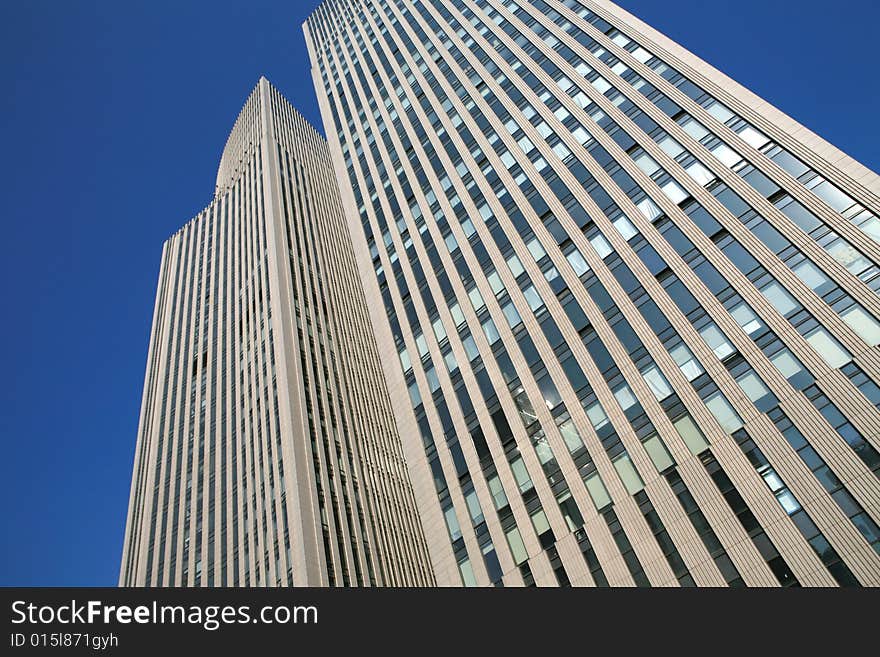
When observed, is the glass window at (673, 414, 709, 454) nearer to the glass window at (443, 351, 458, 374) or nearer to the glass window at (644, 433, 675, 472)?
the glass window at (644, 433, 675, 472)

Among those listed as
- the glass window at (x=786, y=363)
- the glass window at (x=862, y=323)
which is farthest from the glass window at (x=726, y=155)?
the glass window at (x=786, y=363)

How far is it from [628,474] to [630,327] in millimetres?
8288

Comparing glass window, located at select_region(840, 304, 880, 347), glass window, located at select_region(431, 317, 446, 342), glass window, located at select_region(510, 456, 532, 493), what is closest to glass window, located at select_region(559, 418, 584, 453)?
glass window, located at select_region(510, 456, 532, 493)

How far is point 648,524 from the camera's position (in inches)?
1198

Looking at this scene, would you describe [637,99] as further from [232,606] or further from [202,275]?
[202,275]

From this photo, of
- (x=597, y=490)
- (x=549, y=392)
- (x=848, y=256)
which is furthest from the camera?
(x=549, y=392)

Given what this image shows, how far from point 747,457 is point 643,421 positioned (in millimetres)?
5239

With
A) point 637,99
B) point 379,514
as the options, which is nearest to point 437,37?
point 637,99

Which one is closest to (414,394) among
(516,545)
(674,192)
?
(516,545)

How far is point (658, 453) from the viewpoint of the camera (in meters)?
31.8

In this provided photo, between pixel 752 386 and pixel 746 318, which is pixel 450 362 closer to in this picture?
pixel 746 318

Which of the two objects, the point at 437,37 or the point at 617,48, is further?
the point at 437,37

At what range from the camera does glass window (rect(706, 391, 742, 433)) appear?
99.3ft

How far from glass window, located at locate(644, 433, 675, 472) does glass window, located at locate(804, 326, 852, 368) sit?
8081 millimetres
